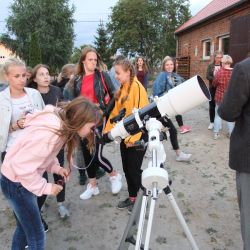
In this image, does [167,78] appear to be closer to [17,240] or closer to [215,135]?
[215,135]

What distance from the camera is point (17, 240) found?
2.23 meters

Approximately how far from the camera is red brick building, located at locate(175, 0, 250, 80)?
31.1 ft

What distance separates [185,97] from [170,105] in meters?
0.11

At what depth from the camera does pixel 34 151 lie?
5.81 feet

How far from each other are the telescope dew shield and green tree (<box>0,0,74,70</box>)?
94.7 feet

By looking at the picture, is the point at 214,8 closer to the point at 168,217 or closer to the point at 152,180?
the point at 168,217

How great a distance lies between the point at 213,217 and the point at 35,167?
6.78ft

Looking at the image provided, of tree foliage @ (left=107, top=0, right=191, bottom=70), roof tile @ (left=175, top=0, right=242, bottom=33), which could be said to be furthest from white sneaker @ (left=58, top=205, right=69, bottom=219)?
tree foliage @ (left=107, top=0, right=191, bottom=70)

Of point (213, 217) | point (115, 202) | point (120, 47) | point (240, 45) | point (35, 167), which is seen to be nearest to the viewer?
point (35, 167)

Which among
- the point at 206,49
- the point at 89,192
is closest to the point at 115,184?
the point at 89,192

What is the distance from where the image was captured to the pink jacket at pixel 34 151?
5.83 ft

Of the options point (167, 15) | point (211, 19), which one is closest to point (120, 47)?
point (167, 15)

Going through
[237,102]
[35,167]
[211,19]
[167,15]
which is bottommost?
[35,167]

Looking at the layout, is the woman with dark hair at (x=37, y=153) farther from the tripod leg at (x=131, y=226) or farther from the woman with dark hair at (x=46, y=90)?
the woman with dark hair at (x=46, y=90)
